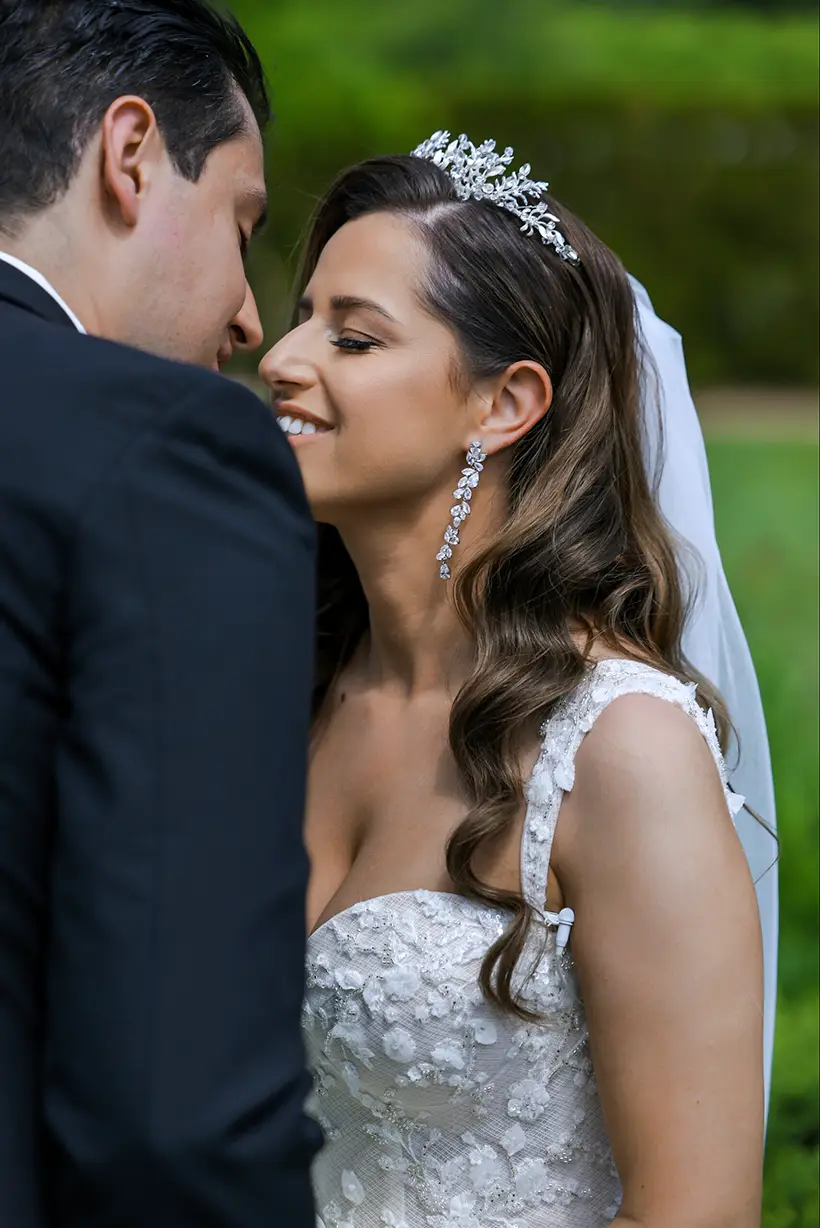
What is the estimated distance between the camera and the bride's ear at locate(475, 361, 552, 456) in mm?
2695

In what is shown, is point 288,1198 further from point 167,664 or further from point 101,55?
point 101,55

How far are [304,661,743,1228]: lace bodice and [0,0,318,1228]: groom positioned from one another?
41.6 inches

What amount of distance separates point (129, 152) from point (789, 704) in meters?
4.83

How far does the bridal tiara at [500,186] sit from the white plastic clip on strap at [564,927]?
48.5 inches

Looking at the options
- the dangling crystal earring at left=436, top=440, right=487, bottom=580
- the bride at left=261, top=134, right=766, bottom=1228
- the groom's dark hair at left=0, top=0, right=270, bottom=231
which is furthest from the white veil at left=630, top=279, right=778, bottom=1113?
the groom's dark hair at left=0, top=0, right=270, bottom=231

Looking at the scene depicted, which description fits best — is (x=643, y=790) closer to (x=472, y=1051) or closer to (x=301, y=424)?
(x=472, y=1051)

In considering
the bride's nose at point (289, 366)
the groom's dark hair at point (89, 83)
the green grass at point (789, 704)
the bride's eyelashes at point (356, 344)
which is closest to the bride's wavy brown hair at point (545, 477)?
the bride's eyelashes at point (356, 344)

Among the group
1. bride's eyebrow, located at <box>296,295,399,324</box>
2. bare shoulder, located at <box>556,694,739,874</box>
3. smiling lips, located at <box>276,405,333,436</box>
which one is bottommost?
bare shoulder, located at <box>556,694,739,874</box>

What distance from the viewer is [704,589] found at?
304cm

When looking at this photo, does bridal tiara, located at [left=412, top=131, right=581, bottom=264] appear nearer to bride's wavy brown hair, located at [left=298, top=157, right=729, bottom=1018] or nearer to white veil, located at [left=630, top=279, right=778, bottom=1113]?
bride's wavy brown hair, located at [left=298, top=157, right=729, bottom=1018]

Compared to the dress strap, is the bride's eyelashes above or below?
above

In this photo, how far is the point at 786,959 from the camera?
15.1ft

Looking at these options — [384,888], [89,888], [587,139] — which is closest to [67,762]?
[89,888]

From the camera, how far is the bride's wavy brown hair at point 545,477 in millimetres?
2547
